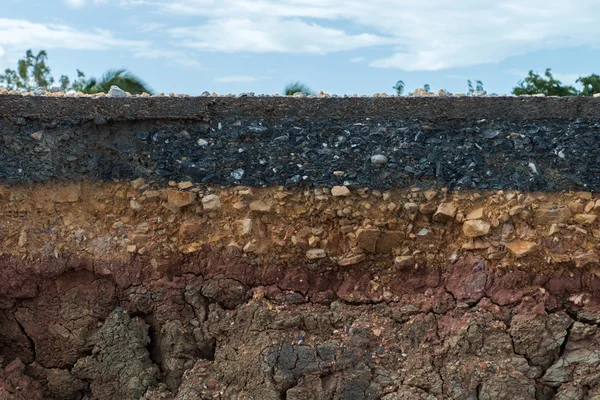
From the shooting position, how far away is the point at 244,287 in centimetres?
510

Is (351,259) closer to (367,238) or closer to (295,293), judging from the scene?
(367,238)

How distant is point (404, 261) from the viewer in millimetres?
4965

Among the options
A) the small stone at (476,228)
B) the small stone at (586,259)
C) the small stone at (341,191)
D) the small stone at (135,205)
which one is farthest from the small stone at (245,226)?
the small stone at (586,259)

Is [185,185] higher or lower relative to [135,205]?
higher

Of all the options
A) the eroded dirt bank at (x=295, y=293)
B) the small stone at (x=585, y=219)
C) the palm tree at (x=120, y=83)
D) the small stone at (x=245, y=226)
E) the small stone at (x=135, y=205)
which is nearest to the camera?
the eroded dirt bank at (x=295, y=293)

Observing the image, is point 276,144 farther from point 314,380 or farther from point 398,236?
point 314,380

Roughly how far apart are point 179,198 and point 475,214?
6.79ft

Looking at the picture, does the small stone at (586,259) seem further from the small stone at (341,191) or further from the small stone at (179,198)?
the small stone at (179,198)

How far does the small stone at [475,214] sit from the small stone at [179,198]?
192 cm

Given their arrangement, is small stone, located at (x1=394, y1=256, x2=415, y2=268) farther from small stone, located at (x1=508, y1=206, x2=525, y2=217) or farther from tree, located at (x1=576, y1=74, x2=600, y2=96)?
tree, located at (x1=576, y1=74, x2=600, y2=96)

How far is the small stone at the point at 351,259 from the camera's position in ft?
16.4

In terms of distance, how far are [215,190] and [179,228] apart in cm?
38

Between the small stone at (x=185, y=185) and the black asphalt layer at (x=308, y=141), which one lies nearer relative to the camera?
the black asphalt layer at (x=308, y=141)

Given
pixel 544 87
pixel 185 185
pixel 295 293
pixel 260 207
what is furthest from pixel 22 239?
pixel 544 87
